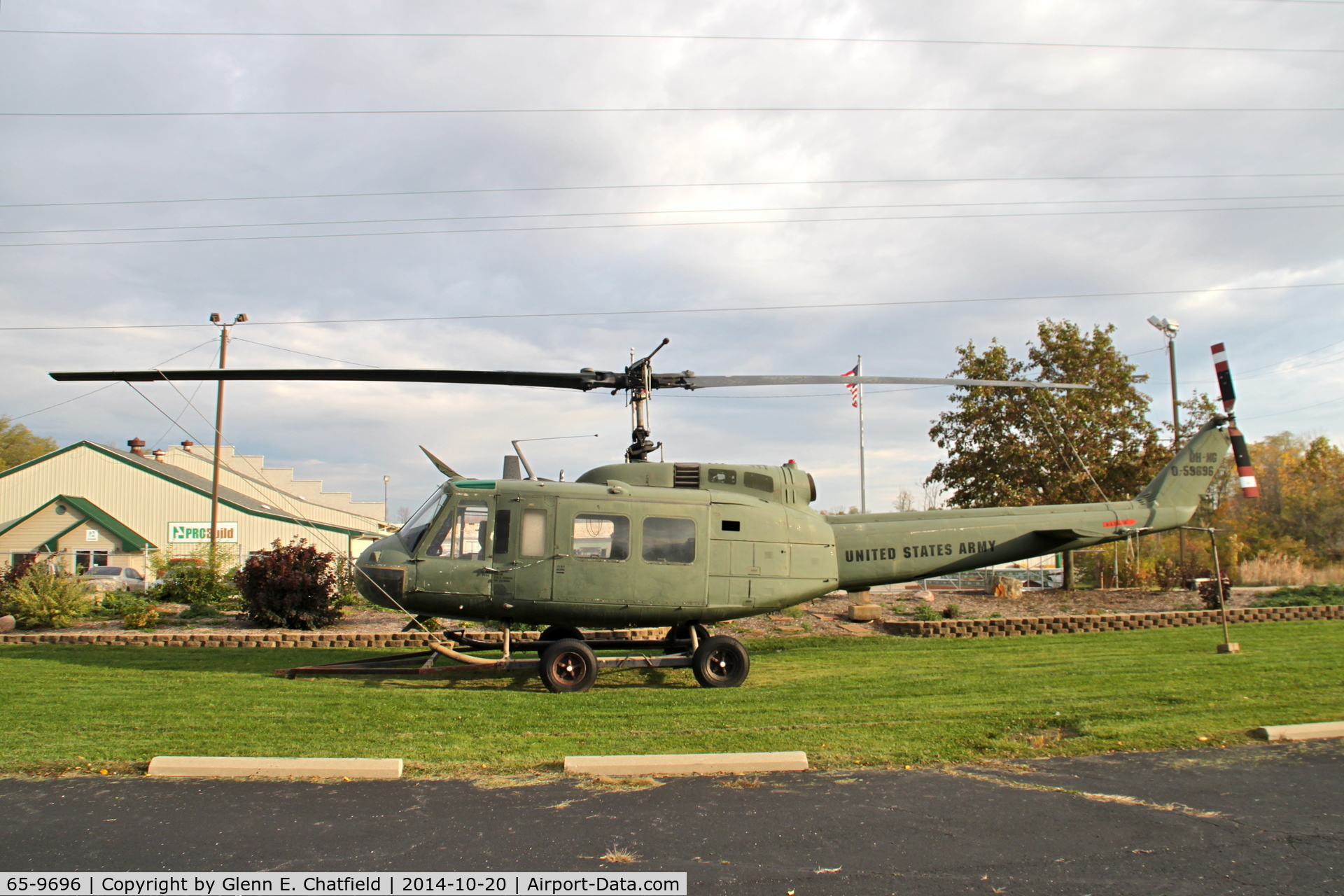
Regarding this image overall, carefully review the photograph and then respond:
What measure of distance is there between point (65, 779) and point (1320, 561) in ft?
149

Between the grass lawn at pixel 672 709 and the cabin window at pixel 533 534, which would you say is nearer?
the grass lawn at pixel 672 709

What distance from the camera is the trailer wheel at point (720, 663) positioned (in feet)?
36.1

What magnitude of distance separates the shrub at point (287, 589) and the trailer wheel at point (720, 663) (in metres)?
9.98

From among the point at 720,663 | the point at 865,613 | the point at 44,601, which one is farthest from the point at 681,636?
the point at 44,601

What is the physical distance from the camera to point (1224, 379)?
13492 mm

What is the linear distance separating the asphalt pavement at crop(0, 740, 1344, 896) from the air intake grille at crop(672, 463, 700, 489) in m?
5.96

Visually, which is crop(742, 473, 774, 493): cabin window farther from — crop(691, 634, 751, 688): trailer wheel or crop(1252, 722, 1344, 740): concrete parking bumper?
crop(1252, 722, 1344, 740): concrete parking bumper

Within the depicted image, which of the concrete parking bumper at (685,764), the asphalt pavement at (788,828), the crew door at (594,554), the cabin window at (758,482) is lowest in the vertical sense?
the asphalt pavement at (788,828)

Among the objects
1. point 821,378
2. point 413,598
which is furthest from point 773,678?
point 413,598

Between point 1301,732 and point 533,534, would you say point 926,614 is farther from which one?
point 1301,732

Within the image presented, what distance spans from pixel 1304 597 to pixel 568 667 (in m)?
20.6

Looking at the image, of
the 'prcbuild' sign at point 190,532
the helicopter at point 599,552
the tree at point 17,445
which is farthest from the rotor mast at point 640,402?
the tree at point 17,445

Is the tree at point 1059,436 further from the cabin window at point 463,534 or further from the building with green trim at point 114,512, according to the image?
the building with green trim at point 114,512

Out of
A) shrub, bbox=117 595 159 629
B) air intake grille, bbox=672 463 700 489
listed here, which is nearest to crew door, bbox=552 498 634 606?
air intake grille, bbox=672 463 700 489
